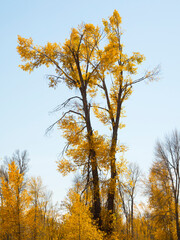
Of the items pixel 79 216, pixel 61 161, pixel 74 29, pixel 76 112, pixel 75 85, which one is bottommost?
pixel 79 216

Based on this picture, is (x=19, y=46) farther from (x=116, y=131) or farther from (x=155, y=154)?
(x=155, y=154)

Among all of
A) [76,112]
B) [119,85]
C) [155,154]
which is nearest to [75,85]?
[76,112]

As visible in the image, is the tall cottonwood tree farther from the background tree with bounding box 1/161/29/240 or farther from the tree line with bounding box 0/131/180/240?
the background tree with bounding box 1/161/29/240

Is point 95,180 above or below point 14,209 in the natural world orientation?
above

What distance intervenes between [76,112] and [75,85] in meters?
1.03

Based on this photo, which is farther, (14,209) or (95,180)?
(14,209)

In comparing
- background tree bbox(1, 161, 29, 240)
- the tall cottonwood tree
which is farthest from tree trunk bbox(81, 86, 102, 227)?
background tree bbox(1, 161, 29, 240)

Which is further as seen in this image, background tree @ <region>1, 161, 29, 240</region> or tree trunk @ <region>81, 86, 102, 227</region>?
background tree @ <region>1, 161, 29, 240</region>

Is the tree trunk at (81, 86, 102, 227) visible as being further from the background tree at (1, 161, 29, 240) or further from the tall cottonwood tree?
the background tree at (1, 161, 29, 240)

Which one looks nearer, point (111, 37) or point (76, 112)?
point (76, 112)

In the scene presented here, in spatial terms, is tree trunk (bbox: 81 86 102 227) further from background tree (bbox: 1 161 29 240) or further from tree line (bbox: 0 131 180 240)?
background tree (bbox: 1 161 29 240)

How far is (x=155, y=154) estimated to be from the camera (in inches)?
711

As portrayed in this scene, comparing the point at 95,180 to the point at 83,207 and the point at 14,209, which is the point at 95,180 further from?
the point at 14,209

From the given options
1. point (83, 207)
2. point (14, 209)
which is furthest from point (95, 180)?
point (14, 209)
